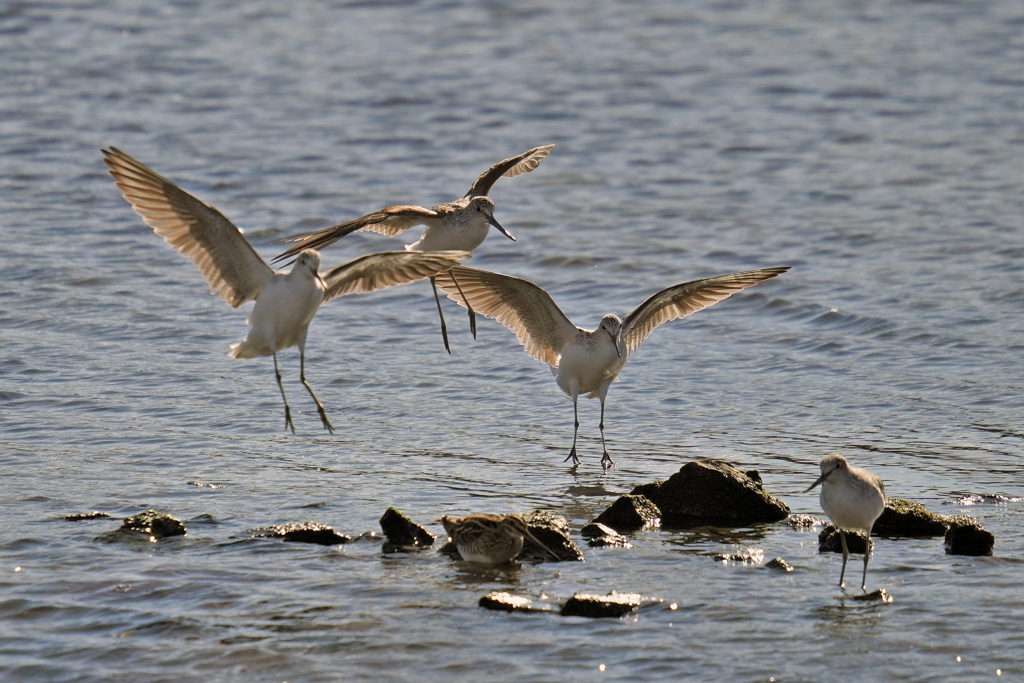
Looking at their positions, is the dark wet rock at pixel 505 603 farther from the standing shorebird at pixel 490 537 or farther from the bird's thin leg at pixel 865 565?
the bird's thin leg at pixel 865 565

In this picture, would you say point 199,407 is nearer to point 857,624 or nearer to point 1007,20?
point 857,624

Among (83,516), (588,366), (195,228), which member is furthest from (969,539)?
(83,516)

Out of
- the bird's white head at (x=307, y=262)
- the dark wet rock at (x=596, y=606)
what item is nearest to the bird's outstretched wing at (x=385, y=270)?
the bird's white head at (x=307, y=262)

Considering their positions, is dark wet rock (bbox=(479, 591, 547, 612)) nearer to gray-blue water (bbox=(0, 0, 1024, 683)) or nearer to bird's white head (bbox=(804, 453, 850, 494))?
gray-blue water (bbox=(0, 0, 1024, 683))

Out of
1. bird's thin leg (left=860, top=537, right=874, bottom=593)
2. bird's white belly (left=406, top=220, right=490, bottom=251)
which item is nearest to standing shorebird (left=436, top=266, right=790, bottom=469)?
bird's white belly (left=406, top=220, right=490, bottom=251)

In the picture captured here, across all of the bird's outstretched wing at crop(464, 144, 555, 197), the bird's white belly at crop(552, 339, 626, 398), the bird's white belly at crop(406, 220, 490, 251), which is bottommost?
the bird's white belly at crop(552, 339, 626, 398)

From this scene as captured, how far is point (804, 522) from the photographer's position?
7.86 m

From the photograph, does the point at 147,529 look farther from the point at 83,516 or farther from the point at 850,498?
the point at 850,498

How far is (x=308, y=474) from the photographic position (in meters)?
8.75

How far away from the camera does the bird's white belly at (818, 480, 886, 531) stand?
6801 millimetres

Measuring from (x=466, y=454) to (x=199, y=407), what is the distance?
2.35 metres

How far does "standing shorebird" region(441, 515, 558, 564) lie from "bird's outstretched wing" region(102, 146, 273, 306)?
2057 mm

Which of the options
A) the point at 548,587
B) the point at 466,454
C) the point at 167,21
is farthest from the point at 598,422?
the point at 167,21

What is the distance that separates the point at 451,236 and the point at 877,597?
15.6 ft
